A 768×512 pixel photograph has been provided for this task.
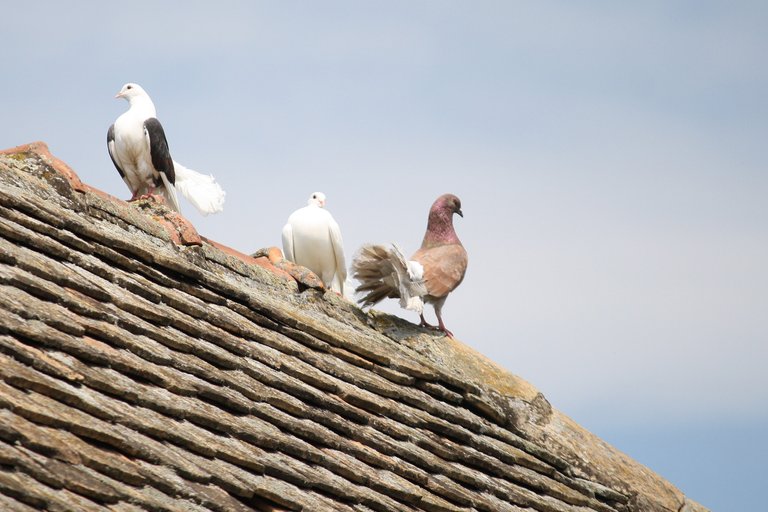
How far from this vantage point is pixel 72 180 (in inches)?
191

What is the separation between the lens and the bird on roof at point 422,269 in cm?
614

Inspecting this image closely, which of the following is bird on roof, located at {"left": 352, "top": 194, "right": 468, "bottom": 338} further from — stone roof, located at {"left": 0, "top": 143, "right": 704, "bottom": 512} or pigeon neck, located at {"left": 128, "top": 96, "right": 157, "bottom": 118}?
pigeon neck, located at {"left": 128, "top": 96, "right": 157, "bottom": 118}

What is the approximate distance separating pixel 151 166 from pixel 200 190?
321 millimetres

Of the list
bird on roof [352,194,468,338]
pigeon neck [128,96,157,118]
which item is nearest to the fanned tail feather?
bird on roof [352,194,468,338]

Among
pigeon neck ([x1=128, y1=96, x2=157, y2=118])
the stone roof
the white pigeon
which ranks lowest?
the stone roof

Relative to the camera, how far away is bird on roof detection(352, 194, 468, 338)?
614 centimetres

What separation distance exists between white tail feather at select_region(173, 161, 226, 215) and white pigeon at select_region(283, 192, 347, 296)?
2.31ft

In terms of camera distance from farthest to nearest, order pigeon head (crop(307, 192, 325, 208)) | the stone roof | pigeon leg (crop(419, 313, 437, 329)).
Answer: pigeon head (crop(307, 192, 325, 208)) → pigeon leg (crop(419, 313, 437, 329)) → the stone roof

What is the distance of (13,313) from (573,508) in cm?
254

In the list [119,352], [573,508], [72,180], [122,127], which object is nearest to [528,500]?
[573,508]

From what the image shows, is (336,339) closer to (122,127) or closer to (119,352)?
(119,352)

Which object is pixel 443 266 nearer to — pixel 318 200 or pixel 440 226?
pixel 440 226

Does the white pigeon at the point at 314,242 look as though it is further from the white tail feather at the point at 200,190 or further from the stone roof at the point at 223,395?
the stone roof at the point at 223,395

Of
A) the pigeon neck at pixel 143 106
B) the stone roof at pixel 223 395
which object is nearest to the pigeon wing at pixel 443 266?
the stone roof at pixel 223 395
